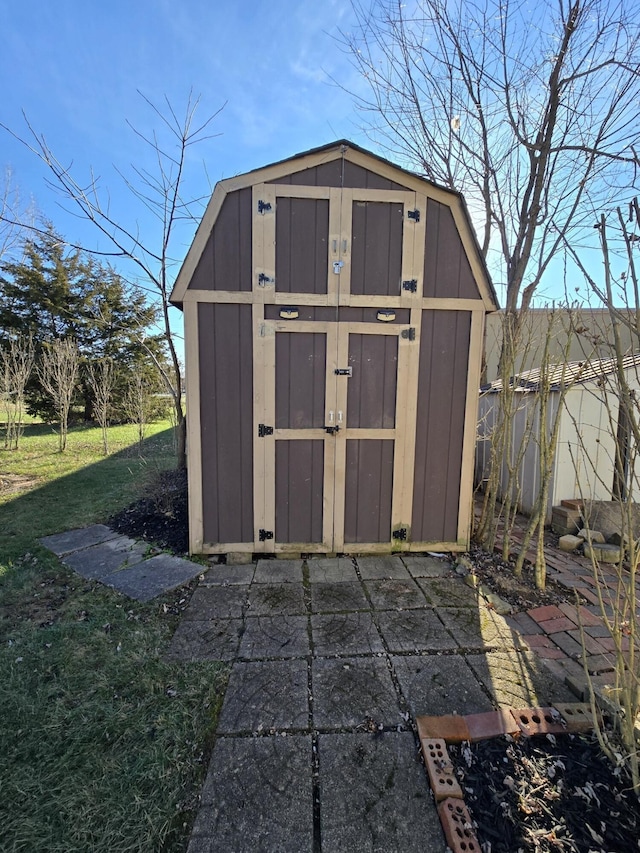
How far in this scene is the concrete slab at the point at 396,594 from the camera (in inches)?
98.7

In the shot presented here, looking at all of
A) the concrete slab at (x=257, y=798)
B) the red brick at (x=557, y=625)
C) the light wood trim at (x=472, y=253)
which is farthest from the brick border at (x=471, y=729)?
the light wood trim at (x=472, y=253)

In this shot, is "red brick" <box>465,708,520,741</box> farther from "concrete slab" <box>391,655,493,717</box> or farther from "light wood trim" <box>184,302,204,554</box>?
"light wood trim" <box>184,302,204,554</box>

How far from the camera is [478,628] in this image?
2.27 meters

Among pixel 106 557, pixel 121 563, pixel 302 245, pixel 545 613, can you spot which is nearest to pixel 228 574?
pixel 121 563

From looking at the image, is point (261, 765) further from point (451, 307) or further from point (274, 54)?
point (274, 54)

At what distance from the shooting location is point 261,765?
4.59ft

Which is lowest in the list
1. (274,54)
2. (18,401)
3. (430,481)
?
(430,481)

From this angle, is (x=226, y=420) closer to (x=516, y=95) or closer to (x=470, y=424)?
(x=470, y=424)

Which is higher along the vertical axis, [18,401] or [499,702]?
[18,401]

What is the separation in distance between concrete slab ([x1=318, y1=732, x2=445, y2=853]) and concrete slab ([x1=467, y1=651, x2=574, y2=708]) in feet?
1.83

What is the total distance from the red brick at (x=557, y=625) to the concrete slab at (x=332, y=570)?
126 centimetres

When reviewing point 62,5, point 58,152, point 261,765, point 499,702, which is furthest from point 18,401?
point 499,702

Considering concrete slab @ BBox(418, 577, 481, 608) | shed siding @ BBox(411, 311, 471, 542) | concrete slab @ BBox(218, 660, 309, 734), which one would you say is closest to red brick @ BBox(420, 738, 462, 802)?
concrete slab @ BBox(218, 660, 309, 734)

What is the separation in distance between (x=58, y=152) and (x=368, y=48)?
15.0ft
